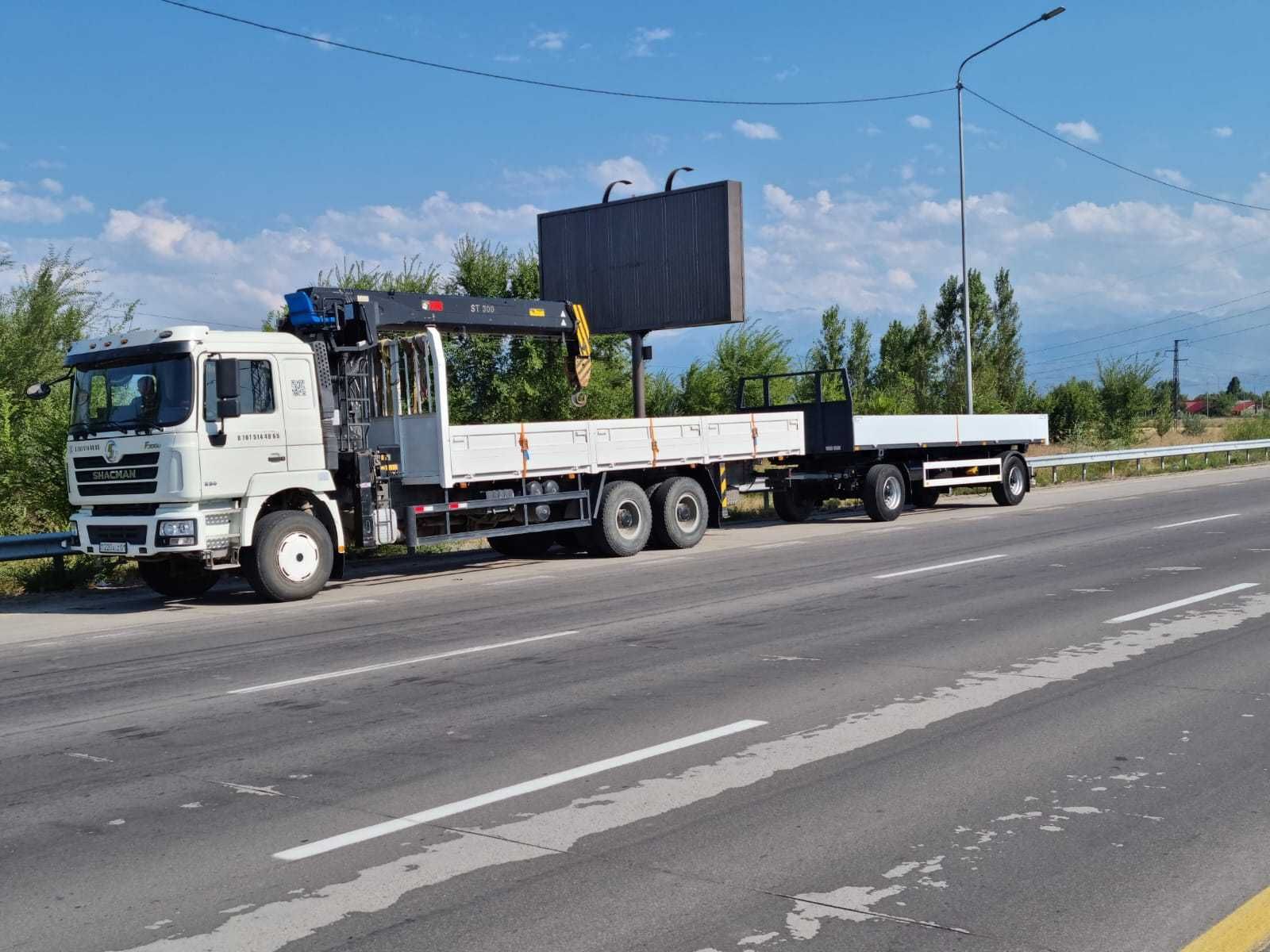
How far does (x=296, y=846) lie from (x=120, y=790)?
157 cm

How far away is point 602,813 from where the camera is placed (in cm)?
561

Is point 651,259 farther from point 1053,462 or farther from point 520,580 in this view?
point 520,580

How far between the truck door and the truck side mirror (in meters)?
0.14

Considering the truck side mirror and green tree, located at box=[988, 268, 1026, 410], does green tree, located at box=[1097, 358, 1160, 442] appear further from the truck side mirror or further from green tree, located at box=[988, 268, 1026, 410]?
the truck side mirror

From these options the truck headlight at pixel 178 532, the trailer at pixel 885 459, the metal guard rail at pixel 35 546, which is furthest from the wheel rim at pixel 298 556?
the trailer at pixel 885 459

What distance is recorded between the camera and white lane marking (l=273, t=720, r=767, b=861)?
208 inches

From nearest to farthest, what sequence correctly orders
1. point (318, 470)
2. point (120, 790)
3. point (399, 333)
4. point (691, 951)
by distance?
point (691, 951) → point (120, 790) → point (318, 470) → point (399, 333)

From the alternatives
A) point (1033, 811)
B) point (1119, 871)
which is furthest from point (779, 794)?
point (1119, 871)

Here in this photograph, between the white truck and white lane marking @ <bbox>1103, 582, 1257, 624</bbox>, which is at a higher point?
the white truck

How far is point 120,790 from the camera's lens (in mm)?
6344

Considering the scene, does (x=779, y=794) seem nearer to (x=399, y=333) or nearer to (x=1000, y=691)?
(x=1000, y=691)

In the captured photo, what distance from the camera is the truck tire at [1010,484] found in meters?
25.9

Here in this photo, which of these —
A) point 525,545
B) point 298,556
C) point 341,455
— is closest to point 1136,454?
point 525,545

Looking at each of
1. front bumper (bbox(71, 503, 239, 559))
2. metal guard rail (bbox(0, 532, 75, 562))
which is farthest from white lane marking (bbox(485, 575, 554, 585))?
metal guard rail (bbox(0, 532, 75, 562))
